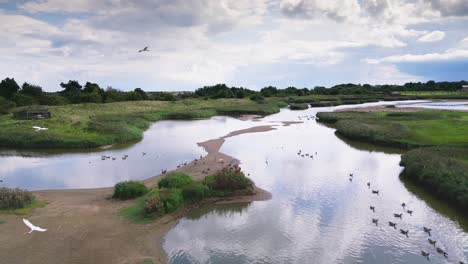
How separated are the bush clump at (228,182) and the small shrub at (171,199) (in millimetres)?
2572

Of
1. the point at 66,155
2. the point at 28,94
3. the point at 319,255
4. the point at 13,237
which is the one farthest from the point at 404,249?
the point at 28,94

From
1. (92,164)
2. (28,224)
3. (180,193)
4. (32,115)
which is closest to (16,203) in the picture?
(28,224)

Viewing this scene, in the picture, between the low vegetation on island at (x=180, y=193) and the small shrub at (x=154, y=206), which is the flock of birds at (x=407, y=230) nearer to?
the low vegetation on island at (x=180, y=193)

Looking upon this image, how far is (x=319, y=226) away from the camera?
19047 mm

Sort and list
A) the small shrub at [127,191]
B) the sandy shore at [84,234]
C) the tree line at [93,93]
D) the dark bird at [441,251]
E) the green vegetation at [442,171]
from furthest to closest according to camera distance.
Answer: the tree line at [93,93] < the small shrub at [127,191] < the green vegetation at [442,171] < the dark bird at [441,251] < the sandy shore at [84,234]

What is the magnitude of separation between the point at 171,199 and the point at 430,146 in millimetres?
26825

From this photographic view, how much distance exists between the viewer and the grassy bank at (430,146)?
2277 centimetres

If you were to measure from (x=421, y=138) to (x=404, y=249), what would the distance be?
88.6 ft

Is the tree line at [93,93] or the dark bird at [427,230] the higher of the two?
the tree line at [93,93]

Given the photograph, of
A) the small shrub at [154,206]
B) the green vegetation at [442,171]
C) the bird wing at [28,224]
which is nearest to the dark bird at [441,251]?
the green vegetation at [442,171]

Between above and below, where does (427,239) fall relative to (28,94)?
below

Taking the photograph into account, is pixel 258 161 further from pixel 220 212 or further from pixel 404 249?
pixel 404 249

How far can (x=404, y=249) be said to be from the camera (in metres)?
16.7

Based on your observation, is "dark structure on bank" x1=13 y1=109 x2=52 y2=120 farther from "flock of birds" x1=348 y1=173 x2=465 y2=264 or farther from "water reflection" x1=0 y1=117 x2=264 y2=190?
"flock of birds" x1=348 y1=173 x2=465 y2=264
